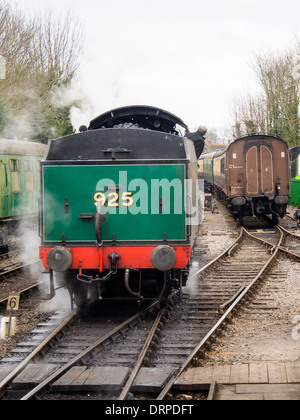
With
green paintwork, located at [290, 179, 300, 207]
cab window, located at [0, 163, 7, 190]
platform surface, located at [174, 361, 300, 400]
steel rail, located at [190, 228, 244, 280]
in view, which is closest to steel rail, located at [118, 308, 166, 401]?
platform surface, located at [174, 361, 300, 400]

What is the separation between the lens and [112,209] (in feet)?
24.4

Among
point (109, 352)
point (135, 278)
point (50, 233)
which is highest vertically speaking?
point (50, 233)

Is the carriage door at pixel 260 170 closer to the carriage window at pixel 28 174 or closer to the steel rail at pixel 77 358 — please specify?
the carriage window at pixel 28 174

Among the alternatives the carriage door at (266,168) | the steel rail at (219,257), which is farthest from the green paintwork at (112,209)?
the carriage door at (266,168)

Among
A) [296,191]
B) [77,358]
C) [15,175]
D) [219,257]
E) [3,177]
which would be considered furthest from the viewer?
[296,191]

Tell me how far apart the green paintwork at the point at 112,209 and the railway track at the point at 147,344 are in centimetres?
A: 117

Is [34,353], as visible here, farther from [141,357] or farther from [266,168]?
A: [266,168]

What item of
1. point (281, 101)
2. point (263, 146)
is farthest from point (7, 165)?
point (281, 101)

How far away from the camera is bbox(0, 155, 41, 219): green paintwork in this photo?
14.1 meters

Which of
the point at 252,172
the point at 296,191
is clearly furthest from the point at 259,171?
the point at 296,191

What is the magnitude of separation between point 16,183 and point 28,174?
1.08 metres
